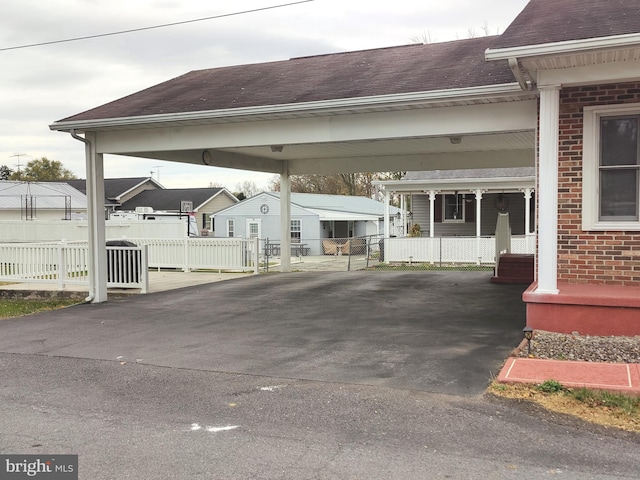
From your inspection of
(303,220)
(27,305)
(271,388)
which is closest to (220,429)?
(271,388)

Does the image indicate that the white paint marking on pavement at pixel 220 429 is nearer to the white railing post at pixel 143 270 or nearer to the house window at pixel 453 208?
the white railing post at pixel 143 270

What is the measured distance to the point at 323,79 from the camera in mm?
11156

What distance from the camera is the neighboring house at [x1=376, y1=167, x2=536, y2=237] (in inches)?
890

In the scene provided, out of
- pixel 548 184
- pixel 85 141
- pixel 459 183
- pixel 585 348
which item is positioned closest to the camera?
pixel 585 348

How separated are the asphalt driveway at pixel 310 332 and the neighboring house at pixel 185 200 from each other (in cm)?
3496

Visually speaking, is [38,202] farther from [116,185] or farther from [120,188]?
[116,185]

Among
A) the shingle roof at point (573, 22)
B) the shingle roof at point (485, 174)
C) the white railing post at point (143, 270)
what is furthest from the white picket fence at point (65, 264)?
the shingle roof at point (485, 174)

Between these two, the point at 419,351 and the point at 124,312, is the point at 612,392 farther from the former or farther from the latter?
the point at 124,312

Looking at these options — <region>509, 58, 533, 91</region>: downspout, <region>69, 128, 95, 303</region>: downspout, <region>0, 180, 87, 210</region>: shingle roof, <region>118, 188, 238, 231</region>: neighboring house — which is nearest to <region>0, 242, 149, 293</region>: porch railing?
<region>69, 128, 95, 303</region>: downspout

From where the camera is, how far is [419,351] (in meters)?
7.25

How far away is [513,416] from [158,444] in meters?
2.82

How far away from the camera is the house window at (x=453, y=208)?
2616 centimetres

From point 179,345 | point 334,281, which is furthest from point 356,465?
point 334,281

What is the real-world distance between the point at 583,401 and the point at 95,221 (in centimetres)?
994
